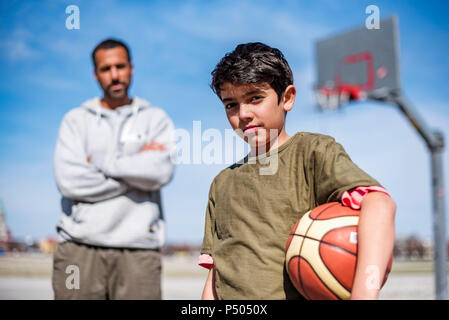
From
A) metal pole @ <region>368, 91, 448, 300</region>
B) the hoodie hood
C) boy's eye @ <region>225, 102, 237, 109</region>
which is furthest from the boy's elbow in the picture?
metal pole @ <region>368, 91, 448, 300</region>

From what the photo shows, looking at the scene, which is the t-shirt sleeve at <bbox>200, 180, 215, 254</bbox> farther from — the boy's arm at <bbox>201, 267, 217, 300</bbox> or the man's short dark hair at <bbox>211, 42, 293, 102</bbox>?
the man's short dark hair at <bbox>211, 42, 293, 102</bbox>

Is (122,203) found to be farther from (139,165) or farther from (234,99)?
(234,99)

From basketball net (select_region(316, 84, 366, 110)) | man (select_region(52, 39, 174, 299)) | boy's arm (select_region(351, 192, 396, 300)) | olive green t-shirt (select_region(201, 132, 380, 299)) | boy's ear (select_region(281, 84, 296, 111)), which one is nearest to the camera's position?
boy's arm (select_region(351, 192, 396, 300))

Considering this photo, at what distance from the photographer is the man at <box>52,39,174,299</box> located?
3.10 m

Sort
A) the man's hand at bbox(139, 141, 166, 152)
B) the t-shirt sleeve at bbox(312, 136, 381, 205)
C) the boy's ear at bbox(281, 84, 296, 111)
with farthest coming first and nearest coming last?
the man's hand at bbox(139, 141, 166, 152)
the boy's ear at bbox(281, 84, 296, 111)
the t-shirt sleeve at bbox(312, 136, 381, 205)

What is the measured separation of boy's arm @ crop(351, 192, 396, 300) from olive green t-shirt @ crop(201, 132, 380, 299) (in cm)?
15

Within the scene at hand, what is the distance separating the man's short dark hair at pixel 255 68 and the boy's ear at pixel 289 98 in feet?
0.06

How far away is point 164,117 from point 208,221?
1707mm

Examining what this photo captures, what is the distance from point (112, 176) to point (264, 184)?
1656mm

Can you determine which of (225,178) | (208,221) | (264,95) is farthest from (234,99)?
(208,221)

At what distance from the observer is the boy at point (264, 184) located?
166 cm

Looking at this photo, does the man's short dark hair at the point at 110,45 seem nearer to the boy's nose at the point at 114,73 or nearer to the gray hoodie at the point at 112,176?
the boy's nose at the point at 114,73

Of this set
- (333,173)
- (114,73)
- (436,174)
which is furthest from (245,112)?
(436,174)
